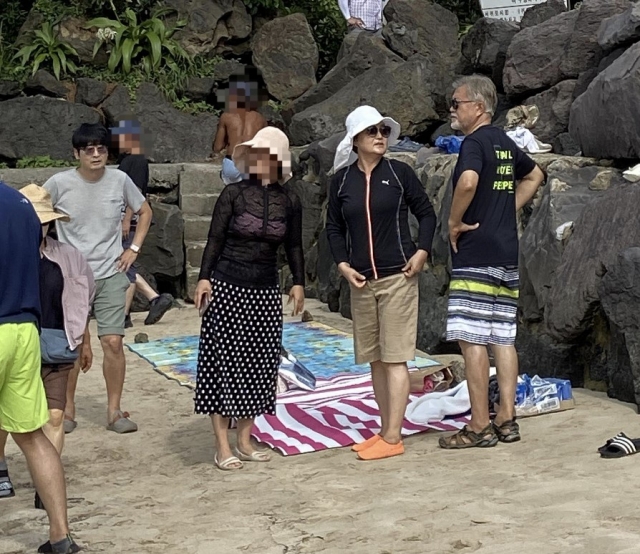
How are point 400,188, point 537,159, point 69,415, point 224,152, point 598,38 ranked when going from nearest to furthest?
1. point 400,188
2. point 69,415
3. point 537,159
4. point 598,38
5. point 224,152

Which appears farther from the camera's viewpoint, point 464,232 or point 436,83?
point 436,83

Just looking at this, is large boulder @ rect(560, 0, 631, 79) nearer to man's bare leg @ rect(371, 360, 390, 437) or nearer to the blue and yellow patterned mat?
the blue and yellow patterned mat

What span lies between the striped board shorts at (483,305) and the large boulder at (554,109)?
418cm

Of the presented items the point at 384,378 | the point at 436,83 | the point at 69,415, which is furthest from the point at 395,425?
the point at 436,83

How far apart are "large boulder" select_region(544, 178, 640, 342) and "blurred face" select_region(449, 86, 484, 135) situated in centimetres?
138

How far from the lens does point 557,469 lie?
5262mm

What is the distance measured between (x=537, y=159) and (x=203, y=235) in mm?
4786

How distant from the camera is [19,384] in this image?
13.7 feet

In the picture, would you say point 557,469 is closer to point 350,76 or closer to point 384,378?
point 384,378

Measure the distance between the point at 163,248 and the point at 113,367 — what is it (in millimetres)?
5313

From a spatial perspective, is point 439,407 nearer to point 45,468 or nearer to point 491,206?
point 491,206

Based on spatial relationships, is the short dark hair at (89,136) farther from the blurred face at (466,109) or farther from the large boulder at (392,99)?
the large boulder at (392,99)

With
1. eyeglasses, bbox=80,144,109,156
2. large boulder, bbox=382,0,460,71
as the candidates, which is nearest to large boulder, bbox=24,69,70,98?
large boulder, bbox=382,0,460,71

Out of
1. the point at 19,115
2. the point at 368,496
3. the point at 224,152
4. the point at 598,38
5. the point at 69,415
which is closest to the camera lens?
the point at 368,496
